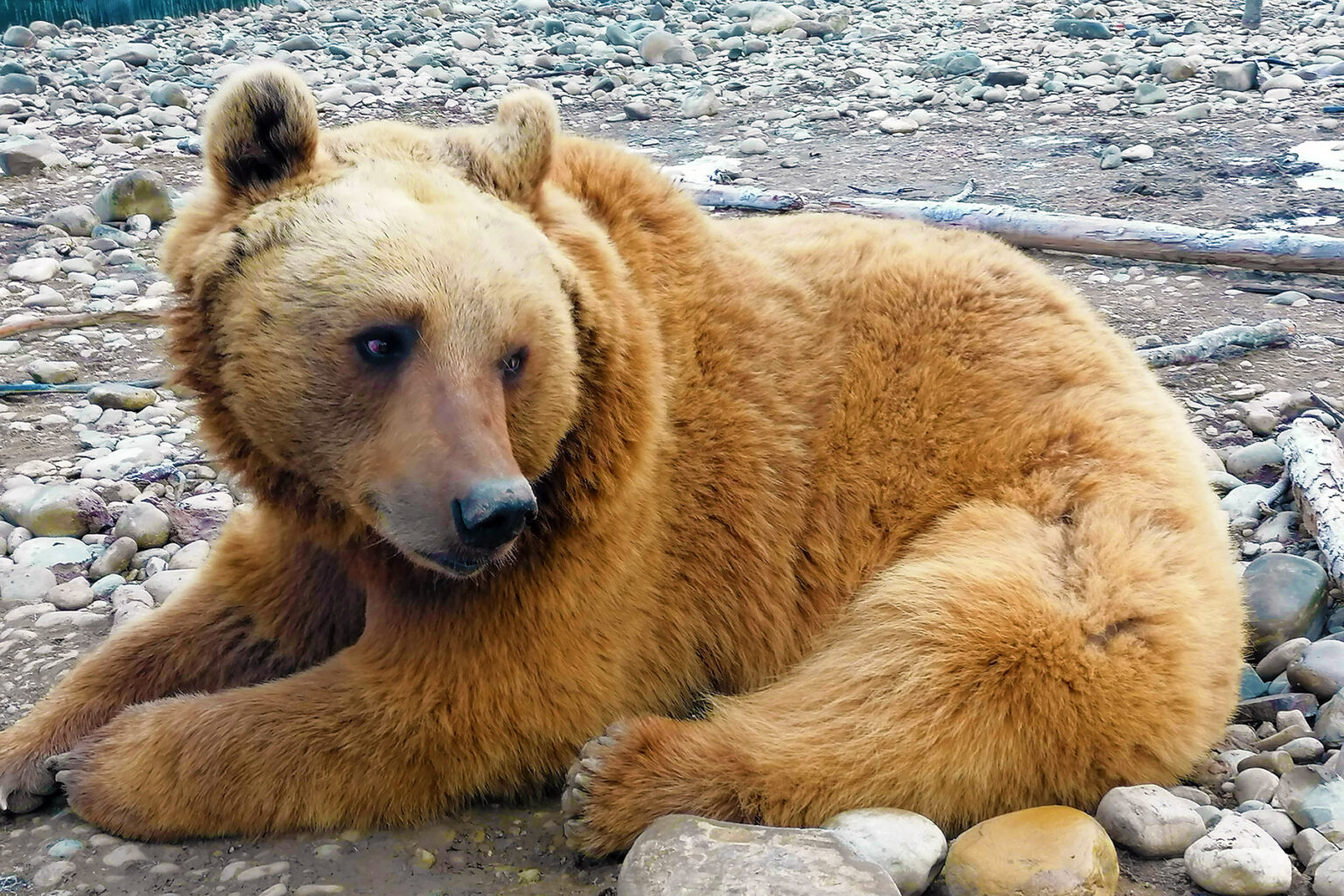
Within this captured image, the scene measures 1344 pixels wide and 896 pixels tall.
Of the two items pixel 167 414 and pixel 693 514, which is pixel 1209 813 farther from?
pixel 167 414

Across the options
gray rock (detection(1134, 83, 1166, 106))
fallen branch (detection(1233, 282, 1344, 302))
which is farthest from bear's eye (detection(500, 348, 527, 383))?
gray rock (detection(1134, 83, 1166, 106))

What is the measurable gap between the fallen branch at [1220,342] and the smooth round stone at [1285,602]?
1980mm

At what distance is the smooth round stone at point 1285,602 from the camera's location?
13.0ft

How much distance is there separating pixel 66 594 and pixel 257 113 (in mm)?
2235

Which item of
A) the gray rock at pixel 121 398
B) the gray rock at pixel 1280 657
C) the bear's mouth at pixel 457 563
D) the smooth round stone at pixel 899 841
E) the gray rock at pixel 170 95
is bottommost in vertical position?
the gray rock at pixel 1280 657

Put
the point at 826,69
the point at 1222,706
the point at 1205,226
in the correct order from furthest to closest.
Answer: the point at 826,69 → the point at 1205,226 → the point at 1222,706

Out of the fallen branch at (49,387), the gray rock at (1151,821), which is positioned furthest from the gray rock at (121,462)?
the gray rock at (1151,821)

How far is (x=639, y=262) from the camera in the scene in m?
3.56

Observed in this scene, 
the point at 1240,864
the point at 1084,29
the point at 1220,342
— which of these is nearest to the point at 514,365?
the point at 1240,864

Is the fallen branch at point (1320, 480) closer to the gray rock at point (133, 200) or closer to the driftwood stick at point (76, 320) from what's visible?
the driftwood stick at point (76, 320)

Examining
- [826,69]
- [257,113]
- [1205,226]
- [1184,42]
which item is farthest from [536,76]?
[257,113]

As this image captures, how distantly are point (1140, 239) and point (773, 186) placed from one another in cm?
312

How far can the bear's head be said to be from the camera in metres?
2.78

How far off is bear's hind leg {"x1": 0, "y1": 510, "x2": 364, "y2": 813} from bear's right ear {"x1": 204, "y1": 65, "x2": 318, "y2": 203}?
3.24 ft
